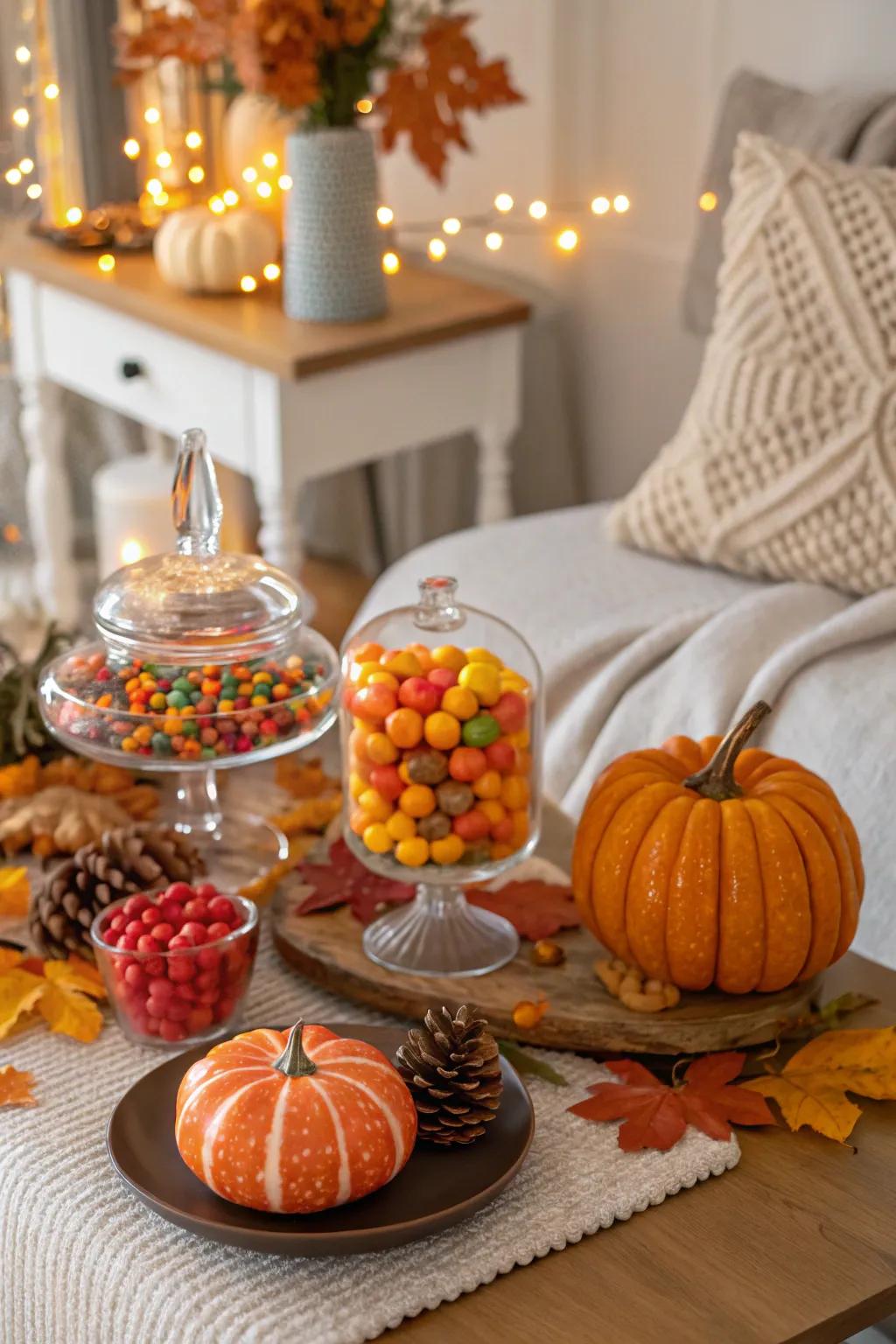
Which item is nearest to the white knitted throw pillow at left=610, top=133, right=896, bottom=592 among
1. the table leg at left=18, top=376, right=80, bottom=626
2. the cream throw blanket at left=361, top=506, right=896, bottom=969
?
the cream throw blanket at left=361, top=506, right=896, bottom=969

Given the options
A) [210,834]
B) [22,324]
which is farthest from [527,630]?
[22,324]

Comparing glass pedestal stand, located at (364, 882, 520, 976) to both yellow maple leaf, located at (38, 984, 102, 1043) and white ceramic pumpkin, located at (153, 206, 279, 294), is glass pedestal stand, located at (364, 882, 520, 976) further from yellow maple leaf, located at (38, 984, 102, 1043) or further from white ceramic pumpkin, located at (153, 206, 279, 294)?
white ceramic pumpkin, located at (153, 206, 279, 294)

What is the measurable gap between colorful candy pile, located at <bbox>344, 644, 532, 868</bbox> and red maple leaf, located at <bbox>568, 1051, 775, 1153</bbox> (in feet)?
0.57

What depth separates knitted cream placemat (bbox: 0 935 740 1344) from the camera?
0.80 metres

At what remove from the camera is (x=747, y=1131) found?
37.2 inches

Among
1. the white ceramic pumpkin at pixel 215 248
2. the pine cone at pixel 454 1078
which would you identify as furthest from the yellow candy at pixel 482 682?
the white ceramic pumpkin at pixel 215 248

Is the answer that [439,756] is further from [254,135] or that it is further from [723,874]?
[254,135]

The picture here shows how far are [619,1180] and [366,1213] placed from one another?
0.15m

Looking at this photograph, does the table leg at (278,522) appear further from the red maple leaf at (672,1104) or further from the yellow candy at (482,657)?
the red maple leaf at (672,1104)

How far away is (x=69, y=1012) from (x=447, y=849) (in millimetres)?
270

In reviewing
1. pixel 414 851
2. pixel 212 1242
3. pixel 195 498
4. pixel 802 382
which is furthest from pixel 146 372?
pixel 212 1242

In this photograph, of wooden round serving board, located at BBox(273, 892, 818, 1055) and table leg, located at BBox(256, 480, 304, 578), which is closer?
wooden round serving board, located at BBox(273, 892, 818, 1055)

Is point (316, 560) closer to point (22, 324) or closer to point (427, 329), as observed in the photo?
point (22, 324)

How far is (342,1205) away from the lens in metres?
0.84
